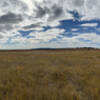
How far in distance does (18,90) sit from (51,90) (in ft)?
4.94

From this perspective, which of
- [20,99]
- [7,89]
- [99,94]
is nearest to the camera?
[20,99]

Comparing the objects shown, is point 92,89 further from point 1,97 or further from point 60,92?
point 1,97

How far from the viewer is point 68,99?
3.94 m

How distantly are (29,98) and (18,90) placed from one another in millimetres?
879

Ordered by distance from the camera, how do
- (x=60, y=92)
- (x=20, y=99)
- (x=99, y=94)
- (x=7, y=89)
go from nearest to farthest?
1. (x=20, y=99)
2. (x=99, y=94)
3. (x=60, y=92)
4. (x=7, y=89)

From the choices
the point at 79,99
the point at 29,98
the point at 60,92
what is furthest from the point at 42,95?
the point at 79,99

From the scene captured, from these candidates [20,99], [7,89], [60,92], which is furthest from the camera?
[7,89]

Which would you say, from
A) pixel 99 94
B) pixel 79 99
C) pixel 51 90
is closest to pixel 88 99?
pixel 79 99

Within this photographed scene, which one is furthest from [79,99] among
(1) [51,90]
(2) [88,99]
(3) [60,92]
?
(1) [51,90]

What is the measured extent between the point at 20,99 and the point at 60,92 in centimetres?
170

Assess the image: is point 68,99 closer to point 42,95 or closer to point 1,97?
point 42,95

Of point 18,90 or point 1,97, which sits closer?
point 1,97

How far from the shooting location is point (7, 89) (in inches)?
191

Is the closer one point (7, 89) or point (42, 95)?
point (42, 95)
